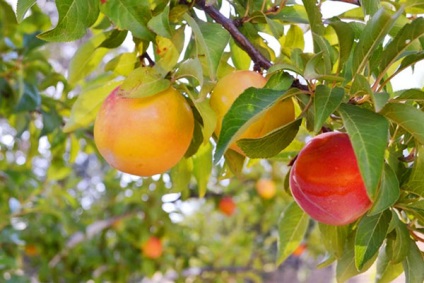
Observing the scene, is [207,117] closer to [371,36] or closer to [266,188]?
[371,36]

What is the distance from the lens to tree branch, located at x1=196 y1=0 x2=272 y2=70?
2.37 feet

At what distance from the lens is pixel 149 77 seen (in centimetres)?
68

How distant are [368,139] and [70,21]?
0.37 m

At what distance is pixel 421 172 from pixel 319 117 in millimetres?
218

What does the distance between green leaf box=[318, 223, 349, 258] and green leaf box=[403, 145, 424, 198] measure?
14 cm

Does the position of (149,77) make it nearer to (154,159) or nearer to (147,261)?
(154,159)

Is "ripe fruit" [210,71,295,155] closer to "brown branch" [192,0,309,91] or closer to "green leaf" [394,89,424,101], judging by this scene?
"brown branch" [192,0,309,91]

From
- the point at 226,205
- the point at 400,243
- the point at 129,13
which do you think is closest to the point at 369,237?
the point at 400,243

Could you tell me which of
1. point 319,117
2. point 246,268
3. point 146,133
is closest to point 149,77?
point 146,133

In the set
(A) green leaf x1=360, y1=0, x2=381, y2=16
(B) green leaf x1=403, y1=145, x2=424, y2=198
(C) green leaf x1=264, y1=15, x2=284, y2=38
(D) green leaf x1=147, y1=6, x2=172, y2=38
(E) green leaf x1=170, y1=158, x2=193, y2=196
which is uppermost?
(A) green leaf x1=360, y1=0, x2=381, y2=16

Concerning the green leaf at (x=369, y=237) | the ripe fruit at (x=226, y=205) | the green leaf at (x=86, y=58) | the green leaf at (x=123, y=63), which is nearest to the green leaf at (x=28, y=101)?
the green leaf at (x=86, y=58)

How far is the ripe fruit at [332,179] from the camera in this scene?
2.13 ft

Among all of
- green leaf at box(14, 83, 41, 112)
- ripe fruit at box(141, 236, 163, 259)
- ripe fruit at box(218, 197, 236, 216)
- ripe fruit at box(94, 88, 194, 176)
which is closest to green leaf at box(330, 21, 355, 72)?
ripe fruit at box(94, 88, 194, 176)

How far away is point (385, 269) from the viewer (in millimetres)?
832
